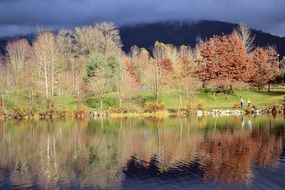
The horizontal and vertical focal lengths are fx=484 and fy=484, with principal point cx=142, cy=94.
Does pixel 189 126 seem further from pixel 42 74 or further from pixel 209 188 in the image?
pixel 42 74

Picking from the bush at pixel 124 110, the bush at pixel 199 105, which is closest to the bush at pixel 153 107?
the bush at pixel 124 110

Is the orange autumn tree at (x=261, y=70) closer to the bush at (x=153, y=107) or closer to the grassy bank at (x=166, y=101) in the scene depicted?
the grassy bank at (x=166, y=101)

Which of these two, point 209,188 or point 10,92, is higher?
point 10,92

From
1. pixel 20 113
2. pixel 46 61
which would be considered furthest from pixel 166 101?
pixel 20 113

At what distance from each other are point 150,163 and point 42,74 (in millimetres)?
61355

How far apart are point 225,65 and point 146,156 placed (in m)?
57.4

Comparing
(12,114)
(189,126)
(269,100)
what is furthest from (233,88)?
(12,114)

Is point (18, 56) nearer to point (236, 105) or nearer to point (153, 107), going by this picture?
point (153, 107)

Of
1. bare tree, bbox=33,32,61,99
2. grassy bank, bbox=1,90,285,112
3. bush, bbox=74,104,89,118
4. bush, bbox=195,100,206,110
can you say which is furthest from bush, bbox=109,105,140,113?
bare tree, bbox=33,32,61,99

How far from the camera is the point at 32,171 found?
3288 cm

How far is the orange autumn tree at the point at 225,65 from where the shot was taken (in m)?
91.2

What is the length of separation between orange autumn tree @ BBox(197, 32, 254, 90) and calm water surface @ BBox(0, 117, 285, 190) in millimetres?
29690

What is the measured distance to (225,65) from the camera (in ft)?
303

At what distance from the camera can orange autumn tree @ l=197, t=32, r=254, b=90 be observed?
91.2 metres
